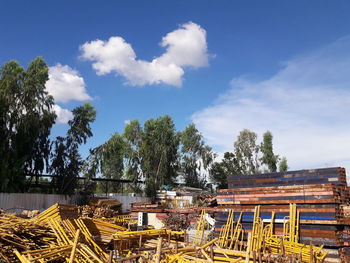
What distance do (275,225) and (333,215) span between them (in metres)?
2.49

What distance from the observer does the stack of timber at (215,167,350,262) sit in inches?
445

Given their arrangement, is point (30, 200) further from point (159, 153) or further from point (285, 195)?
point (159, 153)

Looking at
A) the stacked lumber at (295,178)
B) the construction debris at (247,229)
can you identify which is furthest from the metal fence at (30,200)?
the stacked lumber at (295,178)

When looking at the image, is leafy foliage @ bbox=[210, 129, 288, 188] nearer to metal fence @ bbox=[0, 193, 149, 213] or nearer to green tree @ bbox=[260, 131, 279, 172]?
green tree @ bbox=[260, 131, 279, 172]

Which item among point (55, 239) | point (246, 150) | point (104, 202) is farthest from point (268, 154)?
point (55, 239)

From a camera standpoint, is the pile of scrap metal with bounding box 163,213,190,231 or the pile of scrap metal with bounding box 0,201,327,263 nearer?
the pile of scrap metal with bounding box 0,201,327,263

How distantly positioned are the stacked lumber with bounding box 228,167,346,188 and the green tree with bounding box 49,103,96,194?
18.1 metres

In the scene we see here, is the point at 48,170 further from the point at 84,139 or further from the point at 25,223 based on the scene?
the point at 25,223

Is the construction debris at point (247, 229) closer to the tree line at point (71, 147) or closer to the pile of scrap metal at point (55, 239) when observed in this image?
the pile of scrap metal at point (55, 239)

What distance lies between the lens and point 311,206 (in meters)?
12.0

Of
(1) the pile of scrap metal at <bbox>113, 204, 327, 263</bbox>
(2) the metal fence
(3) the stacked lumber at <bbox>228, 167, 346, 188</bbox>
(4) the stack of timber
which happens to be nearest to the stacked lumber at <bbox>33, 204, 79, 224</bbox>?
(1) the pile of scrap metal at <bbox>113, 204, 327, 263</bbox>

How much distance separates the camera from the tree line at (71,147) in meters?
24.4

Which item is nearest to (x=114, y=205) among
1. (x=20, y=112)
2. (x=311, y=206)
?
(x=20, y=112)

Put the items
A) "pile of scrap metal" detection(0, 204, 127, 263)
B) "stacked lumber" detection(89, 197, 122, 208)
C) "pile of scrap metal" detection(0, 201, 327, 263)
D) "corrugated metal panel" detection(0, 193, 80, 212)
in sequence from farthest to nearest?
"stacked lumber" detection(89, 197, 122, 208) < "corrugated metal panel" detection(0, 193, 80, 212) < "pile of scrap metal" detection(0, 204, 127, 263) < "pile of scrap metal" detection(0, 201, 327, 263)
